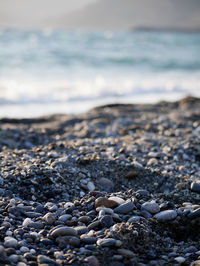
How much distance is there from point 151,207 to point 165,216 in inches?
5.4

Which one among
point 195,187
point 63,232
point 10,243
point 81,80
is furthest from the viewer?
point 81,80

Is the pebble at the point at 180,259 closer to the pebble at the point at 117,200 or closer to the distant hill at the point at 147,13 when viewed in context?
the pebble at the point at 117,200

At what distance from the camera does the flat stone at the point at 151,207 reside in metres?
2.47

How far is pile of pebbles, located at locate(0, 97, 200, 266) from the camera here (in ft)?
6.56

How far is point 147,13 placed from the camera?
86.0 metres

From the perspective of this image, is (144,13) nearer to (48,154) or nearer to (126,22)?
(126,22)

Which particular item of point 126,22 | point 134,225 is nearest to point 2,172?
point 134,225

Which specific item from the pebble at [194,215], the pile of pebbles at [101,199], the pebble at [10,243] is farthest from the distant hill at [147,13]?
the pebble at [10,243]

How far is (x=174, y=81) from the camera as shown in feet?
35.9

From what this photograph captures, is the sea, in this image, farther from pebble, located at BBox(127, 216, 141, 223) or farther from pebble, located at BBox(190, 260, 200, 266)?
pebble, located at BBox(190, 260, 200, 266)

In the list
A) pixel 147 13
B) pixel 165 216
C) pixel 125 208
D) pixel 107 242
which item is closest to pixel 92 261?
pixel 107 242

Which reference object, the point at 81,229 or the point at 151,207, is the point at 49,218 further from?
the point at 151,207

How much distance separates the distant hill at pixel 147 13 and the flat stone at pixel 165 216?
66.5 meters

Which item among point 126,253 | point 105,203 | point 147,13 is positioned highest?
point 147,13
